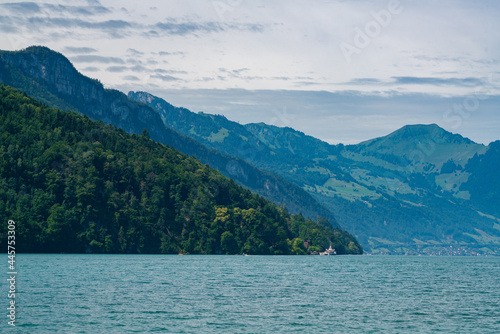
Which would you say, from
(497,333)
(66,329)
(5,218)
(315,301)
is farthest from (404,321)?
(5,218)

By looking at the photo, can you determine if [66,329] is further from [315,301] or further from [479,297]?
[479,297]

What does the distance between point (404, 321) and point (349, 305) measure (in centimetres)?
1471

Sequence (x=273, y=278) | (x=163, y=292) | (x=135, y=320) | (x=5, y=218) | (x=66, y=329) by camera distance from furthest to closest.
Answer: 1. (x=5, y=218)
2. (x=273, y=278)
3. (x=163, y=292)
4. (x=135, y=320)
5. (x=66, y=329)

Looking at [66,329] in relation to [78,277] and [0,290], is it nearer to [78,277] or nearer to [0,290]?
[0,290]

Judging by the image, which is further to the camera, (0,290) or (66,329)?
(0,290)

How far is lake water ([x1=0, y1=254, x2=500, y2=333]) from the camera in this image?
67.5 metres

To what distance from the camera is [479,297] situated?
103500 millimetres

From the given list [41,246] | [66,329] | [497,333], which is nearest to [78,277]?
[66,329]

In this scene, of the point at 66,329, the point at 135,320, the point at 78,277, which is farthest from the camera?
the point at 78,277

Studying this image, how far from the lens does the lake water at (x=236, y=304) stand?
67.5 metres

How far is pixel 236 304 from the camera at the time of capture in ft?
280

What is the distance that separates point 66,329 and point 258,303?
30538 millimetres

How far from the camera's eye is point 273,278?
13088 cm

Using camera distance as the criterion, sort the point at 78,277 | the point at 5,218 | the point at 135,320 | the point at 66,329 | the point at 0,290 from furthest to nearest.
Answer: the point at 5,218
the point at 78,277
the point at 0,290
the point at 135,320
the point at 66,329
